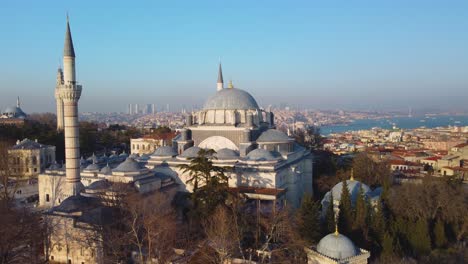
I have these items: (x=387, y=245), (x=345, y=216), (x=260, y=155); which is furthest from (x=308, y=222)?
(x=260, y=155)

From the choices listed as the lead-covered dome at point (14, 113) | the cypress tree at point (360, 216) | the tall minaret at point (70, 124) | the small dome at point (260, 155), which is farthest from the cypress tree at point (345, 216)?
the lead-covered dome at point (14, 113)

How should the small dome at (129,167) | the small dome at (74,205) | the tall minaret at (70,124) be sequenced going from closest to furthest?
1. the small dome at (74,205)
2. the small dome at (129,167)
3. the tall minaret at (70,124)

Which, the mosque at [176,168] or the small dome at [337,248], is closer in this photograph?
the small dome at [337,248]

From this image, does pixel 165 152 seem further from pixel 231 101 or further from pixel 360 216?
pixel 360 216

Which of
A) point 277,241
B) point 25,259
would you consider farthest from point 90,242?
point 277,241

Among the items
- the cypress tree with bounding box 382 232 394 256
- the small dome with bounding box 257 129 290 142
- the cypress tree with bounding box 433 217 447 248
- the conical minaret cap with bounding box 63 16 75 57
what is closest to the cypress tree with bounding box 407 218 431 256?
the cypress tree with bounding box 433 217 447 248

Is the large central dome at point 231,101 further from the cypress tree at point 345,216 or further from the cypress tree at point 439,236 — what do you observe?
the cypress tree at point 439,236

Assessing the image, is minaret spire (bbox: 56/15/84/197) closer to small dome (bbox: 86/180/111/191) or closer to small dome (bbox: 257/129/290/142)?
small dome (bbox: 86/180/111/191)
